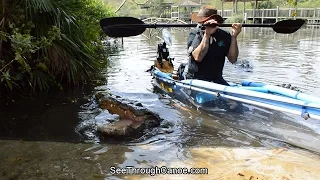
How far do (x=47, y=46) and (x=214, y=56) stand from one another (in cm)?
322

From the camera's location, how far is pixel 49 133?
5031mm

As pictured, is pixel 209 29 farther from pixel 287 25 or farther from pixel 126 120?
pixel 126 120

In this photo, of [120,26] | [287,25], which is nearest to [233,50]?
[287,25]

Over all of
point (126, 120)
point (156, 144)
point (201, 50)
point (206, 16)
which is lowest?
point (156, 144)

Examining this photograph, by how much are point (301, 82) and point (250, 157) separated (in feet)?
16.7

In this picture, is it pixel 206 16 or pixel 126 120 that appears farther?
pixel 206 16

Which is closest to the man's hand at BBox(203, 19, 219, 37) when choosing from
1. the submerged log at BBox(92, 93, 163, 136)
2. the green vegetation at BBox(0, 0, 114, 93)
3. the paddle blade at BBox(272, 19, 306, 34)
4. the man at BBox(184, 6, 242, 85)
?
the man at BBox(184, 6, 242, 85)

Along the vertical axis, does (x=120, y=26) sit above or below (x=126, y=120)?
above

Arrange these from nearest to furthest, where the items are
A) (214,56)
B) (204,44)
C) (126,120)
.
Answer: (126,120) → (204,44) → (214,56)

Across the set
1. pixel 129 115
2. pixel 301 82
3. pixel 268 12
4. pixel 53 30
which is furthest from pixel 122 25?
pixel 268 12

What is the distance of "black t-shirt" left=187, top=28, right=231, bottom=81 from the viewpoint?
552 centimetres

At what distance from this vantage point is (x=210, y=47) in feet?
18.1

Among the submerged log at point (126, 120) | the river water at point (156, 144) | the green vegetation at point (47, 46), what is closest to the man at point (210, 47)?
the river water at point (156, 144)

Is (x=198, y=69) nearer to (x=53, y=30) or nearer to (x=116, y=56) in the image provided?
(x=53, y=30)
